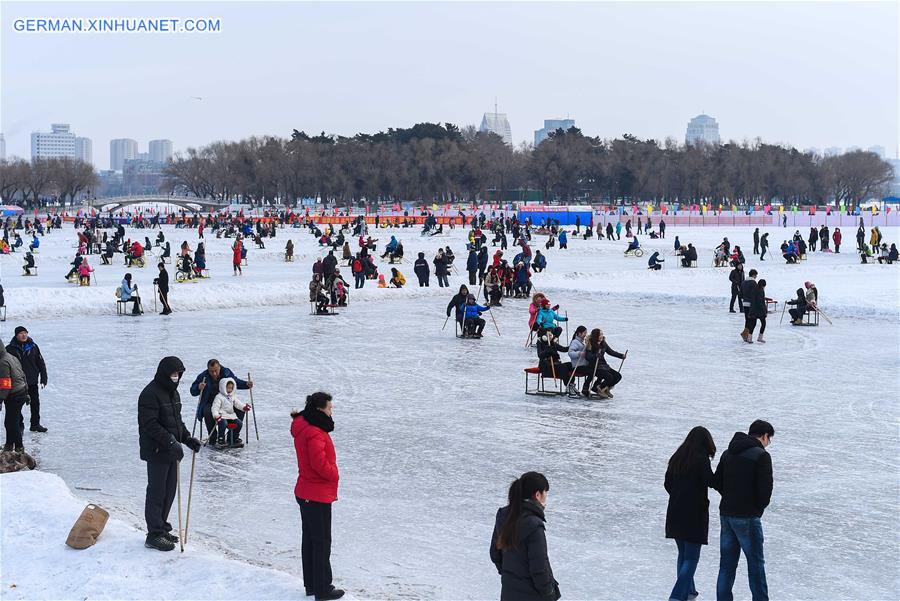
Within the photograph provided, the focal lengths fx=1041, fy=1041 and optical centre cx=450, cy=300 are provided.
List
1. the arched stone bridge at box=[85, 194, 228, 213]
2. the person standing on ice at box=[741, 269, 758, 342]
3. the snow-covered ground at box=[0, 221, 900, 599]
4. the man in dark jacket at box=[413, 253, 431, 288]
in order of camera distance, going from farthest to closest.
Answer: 1. the arched stone bridge at box=[85, 194, 228, 213]
2. the man in dark jacket at box=[413, 253, 431, 288]
3. the person standing on ice at box=[741, 269, 758, 342]
4. the snow-covered ground at box=[0, 221, 900, 599]

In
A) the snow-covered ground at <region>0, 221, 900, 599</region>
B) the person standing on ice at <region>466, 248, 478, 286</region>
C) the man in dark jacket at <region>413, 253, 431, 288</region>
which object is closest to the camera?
the snow-covered ground at <region>0, 221, 900, 599</region>

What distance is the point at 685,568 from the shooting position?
23.9 ft

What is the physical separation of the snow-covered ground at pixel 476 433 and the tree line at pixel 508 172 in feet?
296

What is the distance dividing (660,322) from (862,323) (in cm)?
477

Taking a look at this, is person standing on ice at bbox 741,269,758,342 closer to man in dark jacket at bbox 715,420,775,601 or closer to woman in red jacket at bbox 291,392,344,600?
man in dark jacket at bbox 715,420,775,601

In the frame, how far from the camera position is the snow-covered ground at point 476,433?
8.42 meters

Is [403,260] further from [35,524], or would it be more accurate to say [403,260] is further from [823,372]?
[35,524]

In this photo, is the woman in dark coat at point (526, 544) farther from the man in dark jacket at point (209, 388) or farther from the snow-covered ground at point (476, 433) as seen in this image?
the man in dark jacket at point (209, 388)

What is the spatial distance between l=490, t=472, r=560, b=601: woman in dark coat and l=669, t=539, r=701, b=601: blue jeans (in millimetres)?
1902

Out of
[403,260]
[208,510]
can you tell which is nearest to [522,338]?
[208,510]

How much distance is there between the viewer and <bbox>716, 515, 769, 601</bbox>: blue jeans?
23.2ft

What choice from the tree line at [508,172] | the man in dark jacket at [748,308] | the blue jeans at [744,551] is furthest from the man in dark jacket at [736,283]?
the tree line at [508,172]

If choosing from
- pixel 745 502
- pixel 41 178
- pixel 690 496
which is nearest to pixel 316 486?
pixel 690 496

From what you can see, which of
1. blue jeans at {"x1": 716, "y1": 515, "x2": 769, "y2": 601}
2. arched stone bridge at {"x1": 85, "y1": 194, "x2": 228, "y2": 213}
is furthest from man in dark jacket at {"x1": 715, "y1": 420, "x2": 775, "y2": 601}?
arched stone bridge at {"x1": 85, "y1": 194, "x2": 228, "y2": 213}
